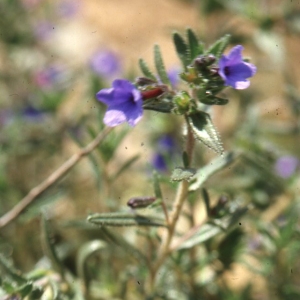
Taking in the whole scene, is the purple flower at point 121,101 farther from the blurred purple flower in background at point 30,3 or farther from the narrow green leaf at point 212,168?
the blurred purple flower in background at point 30,3

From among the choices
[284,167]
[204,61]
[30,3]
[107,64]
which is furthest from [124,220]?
[30,3]

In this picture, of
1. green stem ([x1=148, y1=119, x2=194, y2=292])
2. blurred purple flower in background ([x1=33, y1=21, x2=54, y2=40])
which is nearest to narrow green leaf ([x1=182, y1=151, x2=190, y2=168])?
green stem ([x1=148, y1=119, x2=194, y2=292])

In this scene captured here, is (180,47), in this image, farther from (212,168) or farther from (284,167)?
(284,167)

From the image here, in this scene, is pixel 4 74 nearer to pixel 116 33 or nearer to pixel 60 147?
pixel 60 147

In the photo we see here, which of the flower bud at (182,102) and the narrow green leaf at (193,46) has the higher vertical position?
the narrow green leaf at (193,46)

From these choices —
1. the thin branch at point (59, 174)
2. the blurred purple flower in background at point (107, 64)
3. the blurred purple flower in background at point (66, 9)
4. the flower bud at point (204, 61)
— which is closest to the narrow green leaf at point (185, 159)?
the flower bud at point (204, 61)

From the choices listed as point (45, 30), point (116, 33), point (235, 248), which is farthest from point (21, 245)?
point (116, 33)
